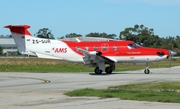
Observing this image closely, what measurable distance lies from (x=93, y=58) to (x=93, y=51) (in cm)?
63

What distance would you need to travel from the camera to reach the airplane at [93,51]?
1389 inches

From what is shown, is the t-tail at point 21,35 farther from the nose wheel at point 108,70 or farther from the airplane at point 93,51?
the nose wheel at point 108,70

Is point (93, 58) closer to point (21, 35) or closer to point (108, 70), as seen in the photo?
point (108, 70)

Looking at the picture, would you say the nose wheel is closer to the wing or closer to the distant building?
the wing

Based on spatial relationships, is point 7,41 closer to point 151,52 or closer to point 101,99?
Answer: point 151,52

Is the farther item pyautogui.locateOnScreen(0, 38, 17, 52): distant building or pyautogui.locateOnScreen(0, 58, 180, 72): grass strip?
pyautogui.locateOnScreen(0, 38, 17, 52): distant building

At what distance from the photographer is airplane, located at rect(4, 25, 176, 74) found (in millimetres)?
35281

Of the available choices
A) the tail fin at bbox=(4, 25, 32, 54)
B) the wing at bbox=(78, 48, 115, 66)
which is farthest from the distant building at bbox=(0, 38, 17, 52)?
the wing at bbox=(78, 48, 115, 66)

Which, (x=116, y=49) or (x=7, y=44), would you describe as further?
(x=7, y=44)

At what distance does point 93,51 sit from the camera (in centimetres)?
3556

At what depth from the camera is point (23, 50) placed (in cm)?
3828

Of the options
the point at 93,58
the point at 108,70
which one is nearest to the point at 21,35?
the point at 93,58

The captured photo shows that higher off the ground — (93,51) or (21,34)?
(21,34)

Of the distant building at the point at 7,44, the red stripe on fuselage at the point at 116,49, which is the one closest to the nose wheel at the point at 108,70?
the red stripe on fuselage at the point at 116,49
